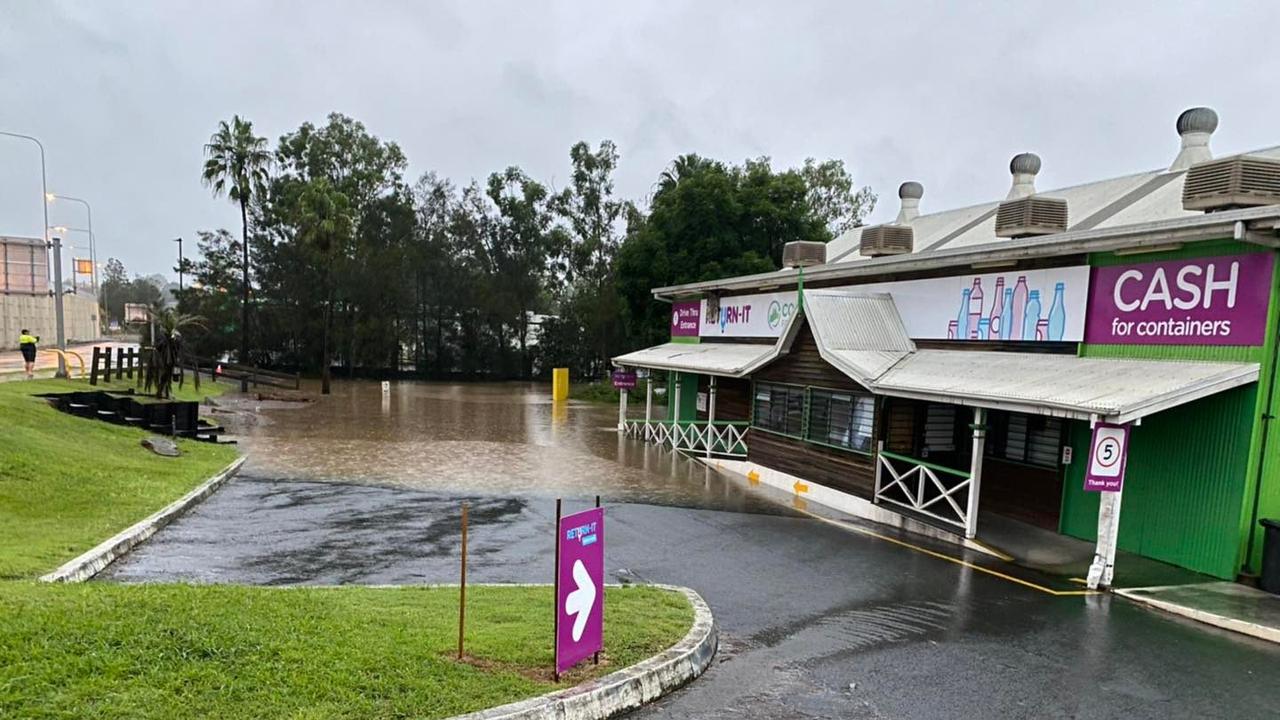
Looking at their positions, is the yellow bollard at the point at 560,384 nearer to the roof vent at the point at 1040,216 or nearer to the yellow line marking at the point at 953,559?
the yellow line marking at the point at 953,559

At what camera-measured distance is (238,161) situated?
41219 mm

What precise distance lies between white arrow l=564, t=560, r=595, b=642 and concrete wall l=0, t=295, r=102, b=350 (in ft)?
148

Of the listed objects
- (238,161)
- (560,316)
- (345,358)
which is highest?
(238,161)

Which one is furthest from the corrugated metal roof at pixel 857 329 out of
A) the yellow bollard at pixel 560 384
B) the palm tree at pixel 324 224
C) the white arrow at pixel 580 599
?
the palm tree at pixel 324 224

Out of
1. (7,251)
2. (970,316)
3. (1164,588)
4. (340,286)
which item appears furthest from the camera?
(340,286)

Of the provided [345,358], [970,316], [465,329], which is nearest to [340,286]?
[345,358]

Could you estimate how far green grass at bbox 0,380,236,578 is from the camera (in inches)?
328

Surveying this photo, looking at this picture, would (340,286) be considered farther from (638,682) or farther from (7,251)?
(638,682)

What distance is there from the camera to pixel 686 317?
26.4 meters

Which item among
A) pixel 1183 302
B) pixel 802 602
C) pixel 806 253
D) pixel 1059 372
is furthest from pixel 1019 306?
pixel 806 253

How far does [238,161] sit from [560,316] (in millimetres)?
22391

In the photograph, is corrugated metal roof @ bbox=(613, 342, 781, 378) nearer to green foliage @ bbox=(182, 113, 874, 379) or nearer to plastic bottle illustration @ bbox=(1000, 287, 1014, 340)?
plastic bottle illustration @ bbox=(1000, 287, 1014, 340)

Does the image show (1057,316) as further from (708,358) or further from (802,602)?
(708,358)

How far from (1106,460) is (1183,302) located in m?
2.86
